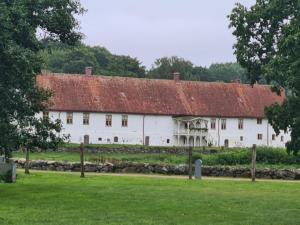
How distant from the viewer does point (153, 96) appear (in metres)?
83.5

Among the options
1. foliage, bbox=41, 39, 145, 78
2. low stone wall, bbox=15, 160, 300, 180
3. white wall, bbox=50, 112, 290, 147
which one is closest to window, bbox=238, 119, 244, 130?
white wall, bbox=50, 112, 290, 147

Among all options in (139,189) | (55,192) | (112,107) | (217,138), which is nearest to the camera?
(55,192)

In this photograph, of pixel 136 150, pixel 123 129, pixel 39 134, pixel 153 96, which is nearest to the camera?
pixel 39 134

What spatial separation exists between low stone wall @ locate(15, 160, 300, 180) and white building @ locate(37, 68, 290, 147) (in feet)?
120

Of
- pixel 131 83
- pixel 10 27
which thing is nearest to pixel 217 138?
pixel 131 83

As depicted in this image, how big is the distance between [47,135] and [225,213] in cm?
913

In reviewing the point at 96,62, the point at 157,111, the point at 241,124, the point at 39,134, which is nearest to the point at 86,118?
the point at 157,111

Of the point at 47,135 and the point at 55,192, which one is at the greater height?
the point at 47,135

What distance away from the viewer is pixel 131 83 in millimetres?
84562

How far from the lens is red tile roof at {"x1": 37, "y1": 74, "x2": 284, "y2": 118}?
7962cm

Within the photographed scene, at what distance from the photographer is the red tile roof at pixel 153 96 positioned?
7962 cm

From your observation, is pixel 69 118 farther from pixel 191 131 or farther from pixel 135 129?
pixel 191 131

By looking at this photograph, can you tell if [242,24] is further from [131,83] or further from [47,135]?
[131,83]

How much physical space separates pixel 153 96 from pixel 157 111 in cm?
254
